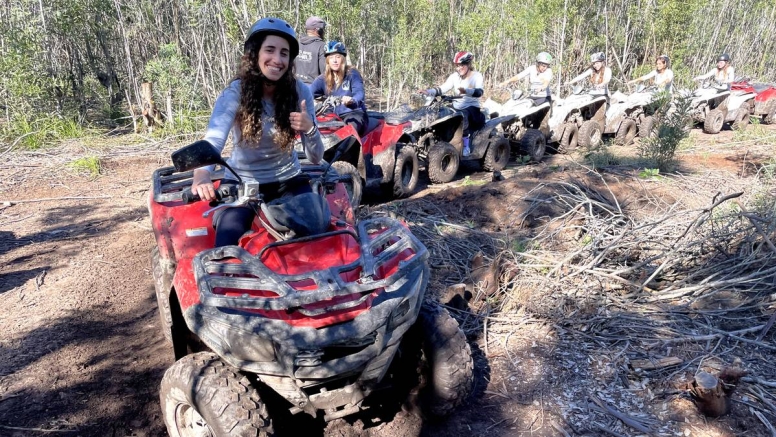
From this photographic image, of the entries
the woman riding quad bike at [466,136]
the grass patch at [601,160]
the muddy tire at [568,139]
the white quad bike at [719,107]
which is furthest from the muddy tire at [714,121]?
the woman riding quad bike at [466,136]

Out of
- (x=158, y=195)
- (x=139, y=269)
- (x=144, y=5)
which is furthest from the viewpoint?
(x=144, y=5)

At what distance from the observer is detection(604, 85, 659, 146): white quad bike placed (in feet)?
34.1

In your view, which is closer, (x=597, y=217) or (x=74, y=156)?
(x=597, y=217)

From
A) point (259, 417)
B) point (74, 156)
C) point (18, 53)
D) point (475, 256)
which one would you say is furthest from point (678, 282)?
point (18, 53)


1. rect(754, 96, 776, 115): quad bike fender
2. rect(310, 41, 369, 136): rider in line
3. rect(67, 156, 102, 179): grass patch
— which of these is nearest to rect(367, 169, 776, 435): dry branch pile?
rect(310, 41, 369, 136): rider in line

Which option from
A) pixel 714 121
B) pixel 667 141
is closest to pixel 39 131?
pixel 667 141

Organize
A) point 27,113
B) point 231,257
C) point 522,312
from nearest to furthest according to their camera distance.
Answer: point 231,257 < point 522,312 < point 27,113

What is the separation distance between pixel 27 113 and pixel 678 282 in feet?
32.8

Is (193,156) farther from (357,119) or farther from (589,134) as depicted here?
(589,134)

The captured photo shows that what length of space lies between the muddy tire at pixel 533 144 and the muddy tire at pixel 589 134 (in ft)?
3.32

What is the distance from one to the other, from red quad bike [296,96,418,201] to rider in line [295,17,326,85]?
95cm

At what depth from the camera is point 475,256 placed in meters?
4.19

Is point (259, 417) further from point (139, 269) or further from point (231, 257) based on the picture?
point (139, 269)

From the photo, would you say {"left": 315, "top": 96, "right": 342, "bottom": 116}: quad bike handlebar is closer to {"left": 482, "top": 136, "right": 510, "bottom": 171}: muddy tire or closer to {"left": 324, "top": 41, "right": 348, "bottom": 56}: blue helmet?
{"left": 324, "top": 41, "right": 348, "bottom": 56}: blue helmet
